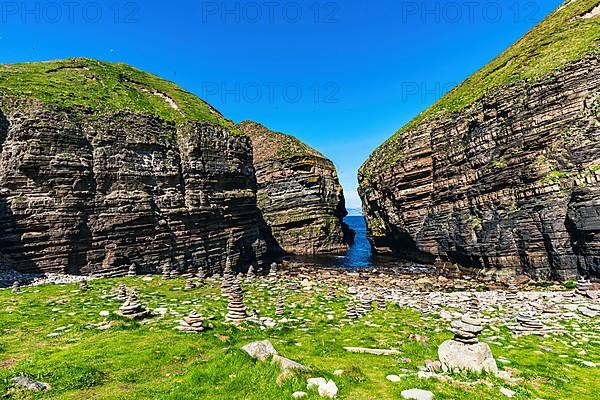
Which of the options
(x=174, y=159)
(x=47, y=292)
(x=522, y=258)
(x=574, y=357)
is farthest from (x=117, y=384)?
(x=522, y=258)

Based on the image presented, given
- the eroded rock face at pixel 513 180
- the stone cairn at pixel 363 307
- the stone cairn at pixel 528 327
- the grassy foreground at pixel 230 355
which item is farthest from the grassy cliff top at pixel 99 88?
the stone cairn at pixel 528 327

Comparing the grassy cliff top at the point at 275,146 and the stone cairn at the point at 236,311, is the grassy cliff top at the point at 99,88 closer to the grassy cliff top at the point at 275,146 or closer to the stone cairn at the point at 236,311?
the grassy cliff top at the point at 275,146

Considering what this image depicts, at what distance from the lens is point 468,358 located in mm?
9805

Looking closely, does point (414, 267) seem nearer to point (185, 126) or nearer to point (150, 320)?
point (185, 126)

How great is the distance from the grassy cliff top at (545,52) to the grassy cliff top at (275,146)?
28665 millimetres

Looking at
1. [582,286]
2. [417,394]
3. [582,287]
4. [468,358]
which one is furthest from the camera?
[582,286]

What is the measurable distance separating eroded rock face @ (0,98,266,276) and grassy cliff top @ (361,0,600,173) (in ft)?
123

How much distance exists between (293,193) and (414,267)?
3981 centimetres

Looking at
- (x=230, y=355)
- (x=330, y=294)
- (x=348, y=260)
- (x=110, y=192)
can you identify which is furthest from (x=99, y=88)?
(x=348, y=260)

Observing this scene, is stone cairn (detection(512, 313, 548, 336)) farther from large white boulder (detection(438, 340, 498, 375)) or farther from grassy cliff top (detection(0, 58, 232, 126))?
grassy cliff top (detection(0, 58, 232, 126))

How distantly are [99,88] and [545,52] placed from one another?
63.1 metres

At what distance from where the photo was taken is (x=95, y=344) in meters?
11.6

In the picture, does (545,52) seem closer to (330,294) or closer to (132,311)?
(330,294)

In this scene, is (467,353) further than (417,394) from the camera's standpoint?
Yes
